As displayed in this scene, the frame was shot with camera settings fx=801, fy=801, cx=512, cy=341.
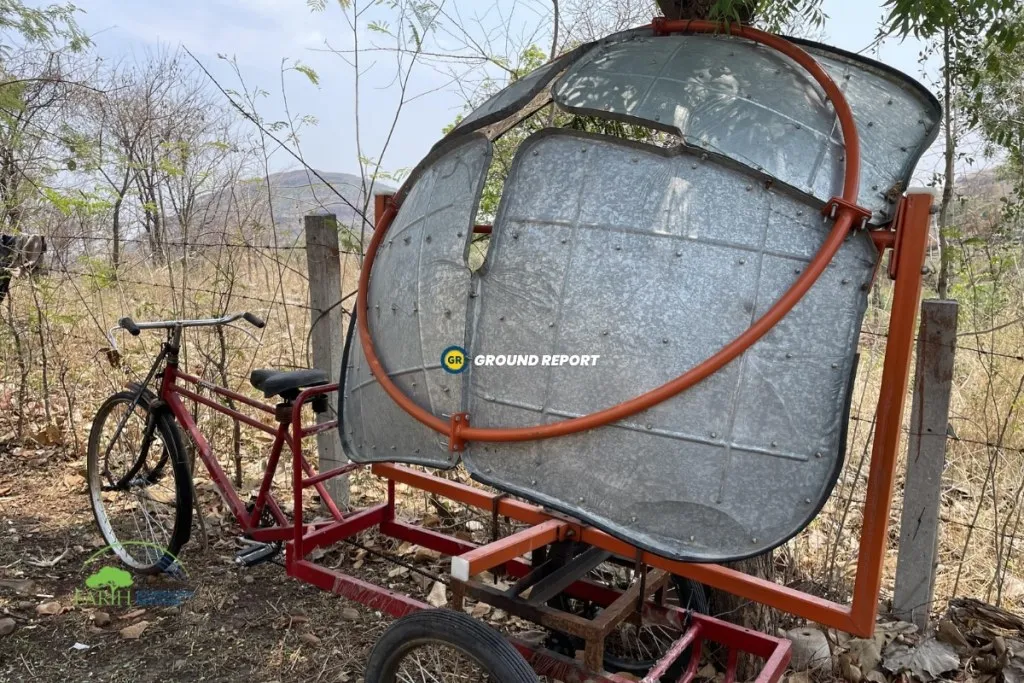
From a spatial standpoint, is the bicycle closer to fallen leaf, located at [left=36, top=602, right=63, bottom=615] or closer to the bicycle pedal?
the bicycle pedal

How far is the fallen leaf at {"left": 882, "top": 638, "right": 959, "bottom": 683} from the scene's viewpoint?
288 cm

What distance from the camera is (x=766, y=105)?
207cm

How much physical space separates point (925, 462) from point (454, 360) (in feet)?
6.60

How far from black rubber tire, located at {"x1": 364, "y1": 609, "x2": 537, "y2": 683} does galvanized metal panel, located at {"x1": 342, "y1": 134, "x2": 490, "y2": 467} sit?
1.41 ft

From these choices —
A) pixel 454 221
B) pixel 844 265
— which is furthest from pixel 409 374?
pixel 844 265

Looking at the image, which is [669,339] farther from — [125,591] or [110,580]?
[110,580]

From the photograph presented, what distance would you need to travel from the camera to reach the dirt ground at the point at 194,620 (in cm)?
323

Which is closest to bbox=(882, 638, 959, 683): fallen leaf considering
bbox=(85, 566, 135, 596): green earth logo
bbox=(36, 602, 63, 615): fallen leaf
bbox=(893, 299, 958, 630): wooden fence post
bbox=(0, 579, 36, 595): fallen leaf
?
bbox=(893, 299, 958, 630): wooden fence post

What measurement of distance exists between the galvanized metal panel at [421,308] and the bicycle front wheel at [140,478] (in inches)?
64.0

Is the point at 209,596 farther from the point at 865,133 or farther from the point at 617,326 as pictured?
the point at 865,133

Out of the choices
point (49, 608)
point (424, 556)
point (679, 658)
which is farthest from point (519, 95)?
point (49, 608)

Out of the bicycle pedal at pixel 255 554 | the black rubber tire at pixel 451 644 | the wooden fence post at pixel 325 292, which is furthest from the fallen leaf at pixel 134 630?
the black rubber tire at pixel 451 644

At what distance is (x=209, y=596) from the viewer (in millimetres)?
3736

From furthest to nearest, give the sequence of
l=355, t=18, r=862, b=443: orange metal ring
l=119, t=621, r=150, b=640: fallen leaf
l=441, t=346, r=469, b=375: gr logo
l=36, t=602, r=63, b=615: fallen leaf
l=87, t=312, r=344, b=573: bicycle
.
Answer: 1. l=36, t=602, r=63, b=615: fallen leaf
2. l=119, t=621, r=150, b=640: fallen leaf
3. l=87, t=312, r=344, b=573: bicycle
4. l=441, t=346, r=469, b=375: gr logo
5. l=355, t=18, r=862, b=443: orange metal ring
